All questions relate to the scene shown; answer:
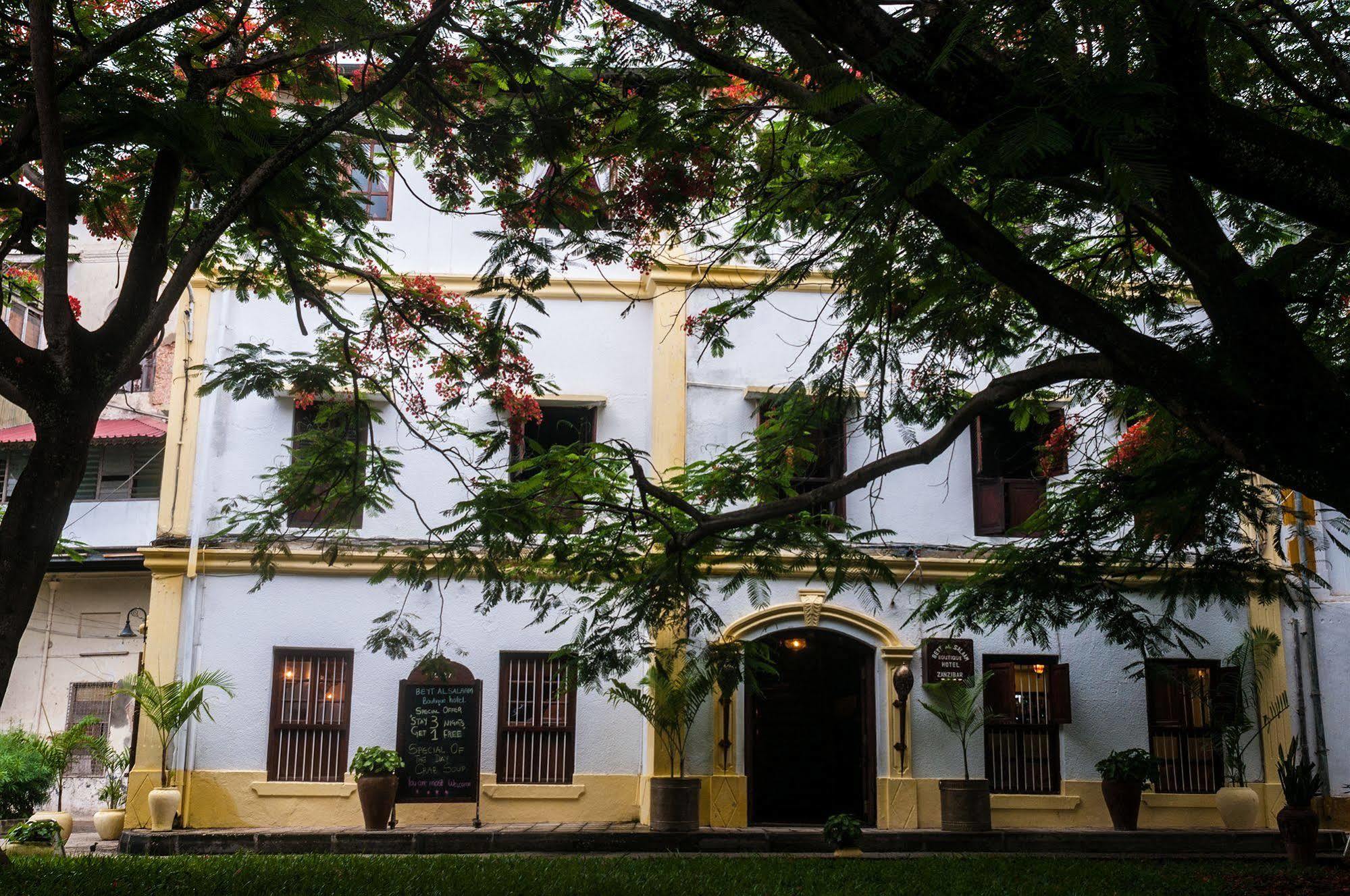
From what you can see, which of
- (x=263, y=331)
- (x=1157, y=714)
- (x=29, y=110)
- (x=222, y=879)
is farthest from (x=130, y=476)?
(x=1157, y=714)

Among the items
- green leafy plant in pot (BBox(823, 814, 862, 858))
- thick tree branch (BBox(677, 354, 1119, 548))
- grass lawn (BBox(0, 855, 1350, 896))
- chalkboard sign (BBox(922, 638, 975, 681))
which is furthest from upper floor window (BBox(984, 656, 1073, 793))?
thick tree branch (BBox(677, 354, 1119, 548))

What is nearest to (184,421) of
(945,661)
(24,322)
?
(945,661)

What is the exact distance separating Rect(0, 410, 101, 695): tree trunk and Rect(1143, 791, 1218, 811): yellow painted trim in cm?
1273

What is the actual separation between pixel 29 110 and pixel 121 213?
2.48m

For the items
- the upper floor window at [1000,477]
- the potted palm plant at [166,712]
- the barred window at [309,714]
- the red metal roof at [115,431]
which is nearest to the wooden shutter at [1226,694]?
the upper floor window at [1000,477]

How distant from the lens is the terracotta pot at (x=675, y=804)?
13.1 m

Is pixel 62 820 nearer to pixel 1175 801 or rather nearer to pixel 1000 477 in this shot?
pixel 1000 477

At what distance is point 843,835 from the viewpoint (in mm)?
11719

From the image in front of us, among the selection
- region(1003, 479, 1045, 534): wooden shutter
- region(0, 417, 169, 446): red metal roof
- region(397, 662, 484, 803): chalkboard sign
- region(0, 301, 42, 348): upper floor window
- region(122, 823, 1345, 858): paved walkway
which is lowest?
region(122, 823, 1345, 858): paved walkway

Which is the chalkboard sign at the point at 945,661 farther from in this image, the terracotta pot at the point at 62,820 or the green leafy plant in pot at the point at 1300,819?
the terracotta pot at the point at 62,820

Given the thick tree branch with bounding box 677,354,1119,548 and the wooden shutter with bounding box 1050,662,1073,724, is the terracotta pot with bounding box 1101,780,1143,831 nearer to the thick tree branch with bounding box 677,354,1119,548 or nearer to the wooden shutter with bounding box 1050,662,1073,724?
the wooden shutter with bounding box 1050,662,1073,724

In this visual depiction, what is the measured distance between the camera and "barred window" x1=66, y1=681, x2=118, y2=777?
1944cm

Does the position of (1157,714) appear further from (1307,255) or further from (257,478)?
(257,478)

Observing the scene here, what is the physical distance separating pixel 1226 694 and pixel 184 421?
13082mm
